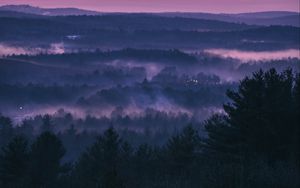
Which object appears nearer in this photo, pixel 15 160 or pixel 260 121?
pixel 260 121

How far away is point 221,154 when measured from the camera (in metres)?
16.3

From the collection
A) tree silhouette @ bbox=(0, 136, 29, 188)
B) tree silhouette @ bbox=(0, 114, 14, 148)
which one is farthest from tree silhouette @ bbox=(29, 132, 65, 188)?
tree silhouette @ bbox=(0, 114, 14, 148)

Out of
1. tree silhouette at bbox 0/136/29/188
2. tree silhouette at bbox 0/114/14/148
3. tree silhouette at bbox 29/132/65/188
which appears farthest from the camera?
tree silhouette at bbox 0/114/14/148

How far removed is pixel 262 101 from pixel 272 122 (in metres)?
Result: 1.12

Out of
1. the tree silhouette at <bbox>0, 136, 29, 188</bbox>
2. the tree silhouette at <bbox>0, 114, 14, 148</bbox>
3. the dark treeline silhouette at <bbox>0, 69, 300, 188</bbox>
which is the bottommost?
the tree silhouette at <bbox>0, 114, 14, 148</bbox>

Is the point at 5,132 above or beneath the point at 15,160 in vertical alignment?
beneath

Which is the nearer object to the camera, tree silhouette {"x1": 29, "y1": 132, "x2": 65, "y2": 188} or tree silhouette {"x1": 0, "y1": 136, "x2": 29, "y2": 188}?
tree silhouette {"x1": 29, "y1": 132, "x2": 65, "y2": 188}

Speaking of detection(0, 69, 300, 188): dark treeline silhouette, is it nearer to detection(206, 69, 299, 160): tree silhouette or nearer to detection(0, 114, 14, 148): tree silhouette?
detection(206, 69, 299, 160): tree silhouette

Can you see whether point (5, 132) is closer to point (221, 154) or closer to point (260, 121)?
point (221, 154)

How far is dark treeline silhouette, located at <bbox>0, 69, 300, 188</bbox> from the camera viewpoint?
907 centimetres

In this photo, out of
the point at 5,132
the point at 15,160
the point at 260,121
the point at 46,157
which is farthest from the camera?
the point at 5,132

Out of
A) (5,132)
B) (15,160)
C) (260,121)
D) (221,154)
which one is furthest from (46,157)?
(5,132)

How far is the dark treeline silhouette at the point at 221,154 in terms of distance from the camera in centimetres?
907

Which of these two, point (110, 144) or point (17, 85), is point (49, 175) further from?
point (17, 85)
